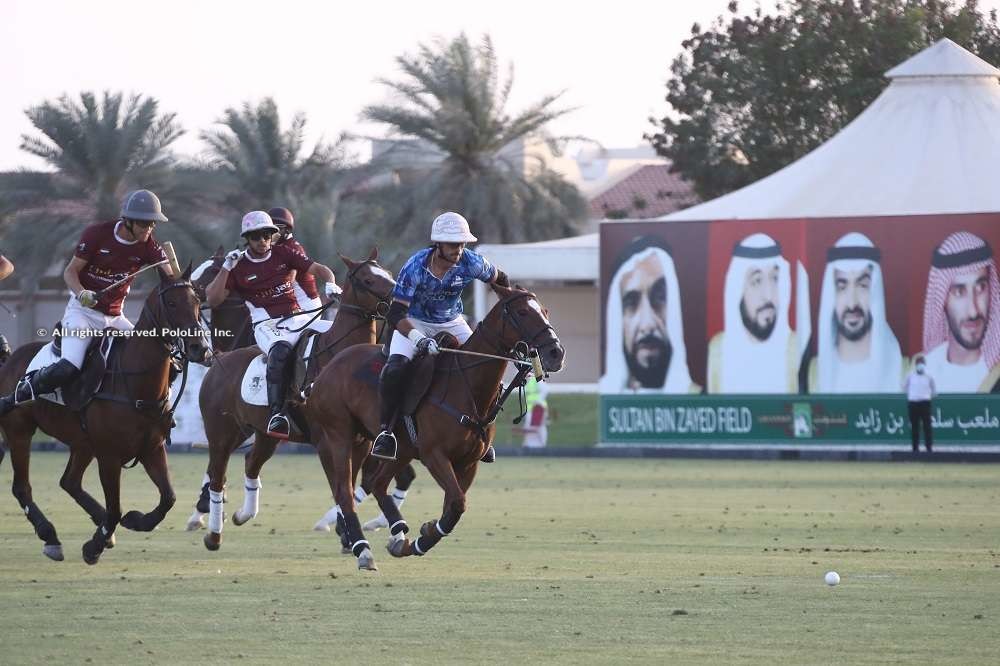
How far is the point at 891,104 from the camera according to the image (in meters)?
36.8

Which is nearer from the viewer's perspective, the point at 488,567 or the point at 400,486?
the point at 488,567

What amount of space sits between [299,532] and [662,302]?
19242 mm

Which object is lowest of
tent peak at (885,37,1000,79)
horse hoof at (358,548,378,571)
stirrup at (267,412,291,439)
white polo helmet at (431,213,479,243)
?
horse hoof at (358,548,378,571)

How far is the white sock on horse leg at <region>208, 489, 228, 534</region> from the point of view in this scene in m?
14.0

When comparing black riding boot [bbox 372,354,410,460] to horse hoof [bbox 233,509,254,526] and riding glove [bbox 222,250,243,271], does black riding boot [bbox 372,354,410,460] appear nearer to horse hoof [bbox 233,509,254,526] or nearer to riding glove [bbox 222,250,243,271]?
riding glove [bbox 222,250,243,271]

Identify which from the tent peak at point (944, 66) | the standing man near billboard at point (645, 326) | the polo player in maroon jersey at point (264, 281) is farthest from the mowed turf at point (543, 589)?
the tent peak at point (944, 66)

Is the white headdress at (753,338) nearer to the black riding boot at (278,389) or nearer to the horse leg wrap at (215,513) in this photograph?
the black riding boot at (278,389)

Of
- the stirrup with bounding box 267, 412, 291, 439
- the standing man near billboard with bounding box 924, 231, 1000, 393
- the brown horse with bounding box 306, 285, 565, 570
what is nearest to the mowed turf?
the brown horse with bounding box 306, 285, 565, 570

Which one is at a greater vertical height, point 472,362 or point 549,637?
point 472,362

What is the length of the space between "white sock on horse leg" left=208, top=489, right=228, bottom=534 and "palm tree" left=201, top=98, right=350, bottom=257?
95.2 ft

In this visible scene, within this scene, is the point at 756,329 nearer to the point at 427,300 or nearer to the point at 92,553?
the point at 427,300

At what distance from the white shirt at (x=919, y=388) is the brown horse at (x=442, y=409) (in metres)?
19.2

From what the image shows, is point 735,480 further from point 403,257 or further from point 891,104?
point 403,257

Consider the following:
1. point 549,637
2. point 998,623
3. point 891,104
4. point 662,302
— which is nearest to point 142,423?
point 549,637
